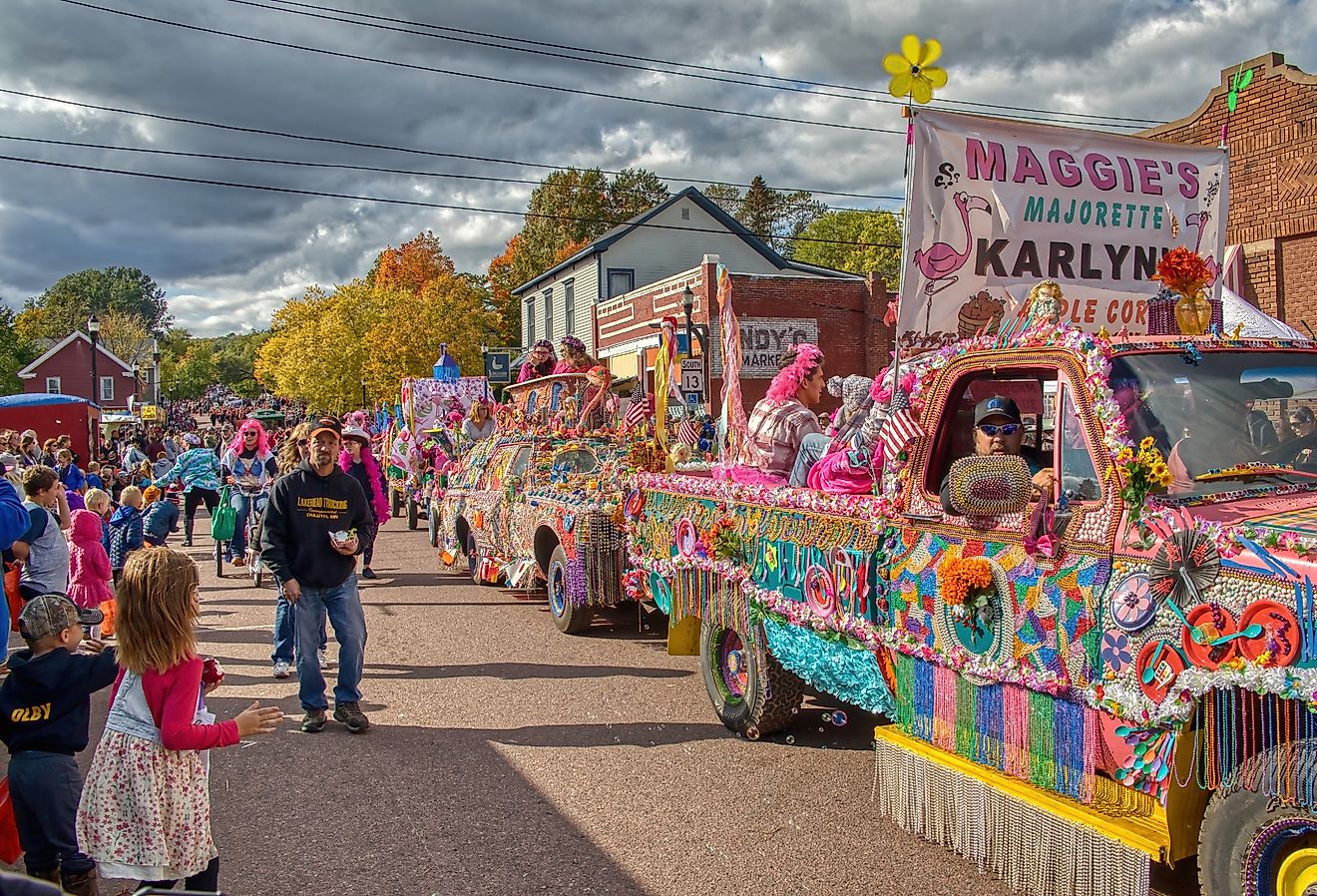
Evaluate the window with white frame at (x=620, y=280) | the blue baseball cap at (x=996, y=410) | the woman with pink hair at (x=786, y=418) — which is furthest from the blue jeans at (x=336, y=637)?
the window with white frame at (x=620, y=280)

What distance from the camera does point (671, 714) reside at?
22.9 ft

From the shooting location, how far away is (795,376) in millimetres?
7238

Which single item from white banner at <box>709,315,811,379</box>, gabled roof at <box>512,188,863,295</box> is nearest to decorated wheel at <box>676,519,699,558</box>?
white banner at <box>709,315,811,379</box>

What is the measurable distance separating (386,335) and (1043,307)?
40052mm

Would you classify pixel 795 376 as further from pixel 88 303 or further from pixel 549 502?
pixel 88 303

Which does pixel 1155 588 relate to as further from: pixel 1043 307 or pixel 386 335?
pixel 386 335

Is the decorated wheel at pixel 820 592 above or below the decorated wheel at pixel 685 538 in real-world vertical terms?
below

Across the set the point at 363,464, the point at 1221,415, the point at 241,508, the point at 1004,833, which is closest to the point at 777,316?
the point at 241,508

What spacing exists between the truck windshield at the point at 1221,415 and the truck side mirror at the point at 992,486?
42cm

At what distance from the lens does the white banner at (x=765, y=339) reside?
92.9 feet

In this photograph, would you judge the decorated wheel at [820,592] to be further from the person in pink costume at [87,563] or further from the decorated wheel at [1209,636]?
the person in pink costume at [87,563]

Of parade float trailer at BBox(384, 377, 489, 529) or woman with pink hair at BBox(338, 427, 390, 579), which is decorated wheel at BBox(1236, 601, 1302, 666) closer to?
woman with pink hair at BBox(338, 427, 390, 579)

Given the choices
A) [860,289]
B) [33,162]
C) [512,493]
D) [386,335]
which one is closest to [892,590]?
[512,493]

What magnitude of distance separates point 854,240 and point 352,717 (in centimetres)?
5313
